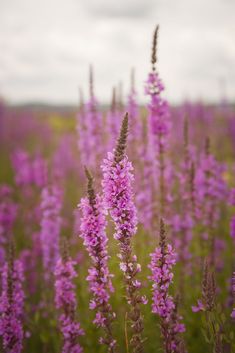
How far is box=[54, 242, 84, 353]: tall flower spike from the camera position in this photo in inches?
172

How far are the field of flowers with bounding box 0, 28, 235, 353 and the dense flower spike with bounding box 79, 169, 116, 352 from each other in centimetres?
1

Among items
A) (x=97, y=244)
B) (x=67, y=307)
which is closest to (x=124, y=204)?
(x=97, y=244)

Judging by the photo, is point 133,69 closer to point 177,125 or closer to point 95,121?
point 95,121

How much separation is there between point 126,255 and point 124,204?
22.3 inches

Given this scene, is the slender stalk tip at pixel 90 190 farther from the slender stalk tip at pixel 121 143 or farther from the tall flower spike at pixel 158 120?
the tall flower spike at pixel 158 120

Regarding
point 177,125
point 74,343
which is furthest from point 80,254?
point 177,125

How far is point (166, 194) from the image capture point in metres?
7.60

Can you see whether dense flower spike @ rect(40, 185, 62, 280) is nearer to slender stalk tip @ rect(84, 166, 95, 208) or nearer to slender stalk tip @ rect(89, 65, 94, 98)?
slender stalk tip @ rect(89, 65, 94, 98)

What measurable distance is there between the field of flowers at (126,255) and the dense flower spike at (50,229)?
0.07ft

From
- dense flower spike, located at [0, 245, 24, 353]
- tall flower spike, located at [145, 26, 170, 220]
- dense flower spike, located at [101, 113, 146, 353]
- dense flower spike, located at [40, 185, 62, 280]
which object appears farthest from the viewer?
dense flower spike, located at [40, 185, 62, 280]

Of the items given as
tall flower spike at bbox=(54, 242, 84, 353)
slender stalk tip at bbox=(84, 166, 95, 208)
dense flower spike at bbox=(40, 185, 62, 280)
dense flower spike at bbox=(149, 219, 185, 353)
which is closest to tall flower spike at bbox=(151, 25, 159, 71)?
slender stalk tip at bbox=(84, 166, 95, 208)

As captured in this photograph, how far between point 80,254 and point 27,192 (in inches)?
130

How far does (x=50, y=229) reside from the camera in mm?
7262

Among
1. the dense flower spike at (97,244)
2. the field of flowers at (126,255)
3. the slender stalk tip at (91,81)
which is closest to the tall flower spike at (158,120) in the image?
the field of flowers at (126,255)
